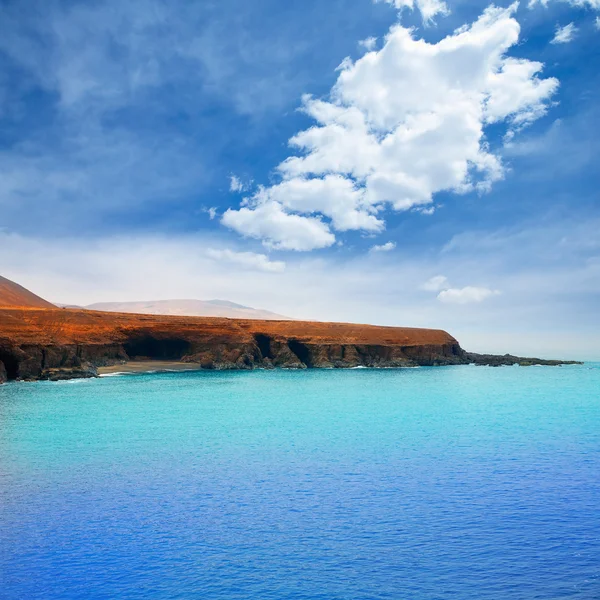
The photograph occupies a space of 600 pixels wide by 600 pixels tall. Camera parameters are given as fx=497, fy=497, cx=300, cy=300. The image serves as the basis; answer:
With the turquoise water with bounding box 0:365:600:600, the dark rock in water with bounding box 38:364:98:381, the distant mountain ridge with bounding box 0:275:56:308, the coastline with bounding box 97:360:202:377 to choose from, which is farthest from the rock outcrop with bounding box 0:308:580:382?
the distant mountain ridge with bounding box 0:275:56:308

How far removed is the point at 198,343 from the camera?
105 m

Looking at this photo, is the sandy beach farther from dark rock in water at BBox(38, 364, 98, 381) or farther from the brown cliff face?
dark rock in water at BBox(38, 364, 98, 381)

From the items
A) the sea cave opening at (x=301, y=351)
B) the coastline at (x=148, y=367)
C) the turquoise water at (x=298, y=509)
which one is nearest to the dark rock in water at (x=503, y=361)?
the sea cave opening at (x=301, y=351)

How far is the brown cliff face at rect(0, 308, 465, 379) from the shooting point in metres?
76.6

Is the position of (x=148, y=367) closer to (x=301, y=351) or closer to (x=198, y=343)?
(x=198, y=343)

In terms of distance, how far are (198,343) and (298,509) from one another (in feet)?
297

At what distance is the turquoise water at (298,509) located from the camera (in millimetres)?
11922

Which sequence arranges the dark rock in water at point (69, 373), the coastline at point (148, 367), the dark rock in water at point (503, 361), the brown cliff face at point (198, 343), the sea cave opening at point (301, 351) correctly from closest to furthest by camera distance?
the dark rock in water at point (69, 373) → the brown cliff face at point (198, 343) → the coastline at point (148, 367) → the sea cave opening at point (301, 351) → the dark rock in water at point (503, 361)

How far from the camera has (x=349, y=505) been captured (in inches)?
679

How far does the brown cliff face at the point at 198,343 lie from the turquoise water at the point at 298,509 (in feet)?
145

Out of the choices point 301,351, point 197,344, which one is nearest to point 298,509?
point 197,344

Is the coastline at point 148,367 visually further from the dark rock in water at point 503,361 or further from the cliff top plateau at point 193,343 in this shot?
the dark rock in water at point 503,361

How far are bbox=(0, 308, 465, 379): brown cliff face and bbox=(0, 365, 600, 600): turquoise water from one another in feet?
145

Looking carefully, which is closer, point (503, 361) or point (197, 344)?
point (197, 344)
